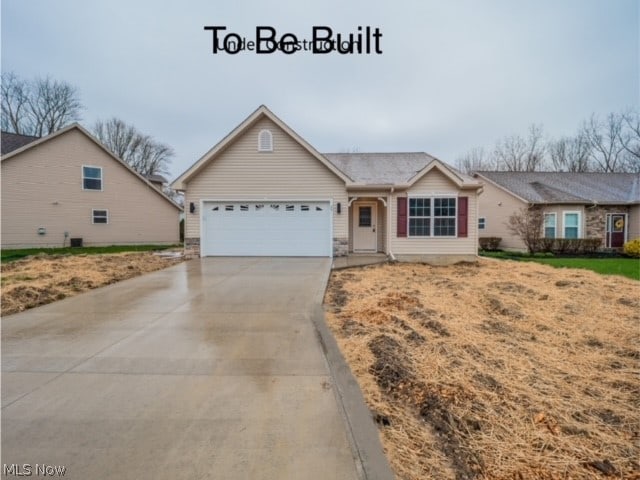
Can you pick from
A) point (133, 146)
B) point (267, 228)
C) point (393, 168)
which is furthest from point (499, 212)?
point (133, 146)

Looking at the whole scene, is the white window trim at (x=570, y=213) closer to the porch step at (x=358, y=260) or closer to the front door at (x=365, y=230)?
the front door at (x=365, y=230)

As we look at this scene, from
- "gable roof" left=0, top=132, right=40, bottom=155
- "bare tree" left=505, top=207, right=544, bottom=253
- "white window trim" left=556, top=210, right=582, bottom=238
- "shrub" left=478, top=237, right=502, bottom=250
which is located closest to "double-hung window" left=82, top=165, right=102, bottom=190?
"gable roof" left=0, top=132, right=40, bottom=155

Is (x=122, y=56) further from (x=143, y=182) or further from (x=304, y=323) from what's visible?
(x=304, y=323)

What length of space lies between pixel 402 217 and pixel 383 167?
9.17 feet

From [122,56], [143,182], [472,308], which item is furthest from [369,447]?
[143,182]

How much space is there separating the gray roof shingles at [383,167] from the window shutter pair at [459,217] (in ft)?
2.45

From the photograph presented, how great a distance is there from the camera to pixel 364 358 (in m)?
3.62

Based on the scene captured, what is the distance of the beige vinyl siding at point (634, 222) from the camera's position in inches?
695

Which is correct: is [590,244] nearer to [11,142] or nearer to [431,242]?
[431,242]

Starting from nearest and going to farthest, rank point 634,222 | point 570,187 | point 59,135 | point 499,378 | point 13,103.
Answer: point 499,378 < point 59,135 < point 634,222 < point 570,187 < point 13,103

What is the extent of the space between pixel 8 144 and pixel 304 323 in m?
21.1

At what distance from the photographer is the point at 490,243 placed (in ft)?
59.4

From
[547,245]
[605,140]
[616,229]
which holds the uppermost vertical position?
[605,140]

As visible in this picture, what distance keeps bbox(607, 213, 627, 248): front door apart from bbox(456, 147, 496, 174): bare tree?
1739cm
